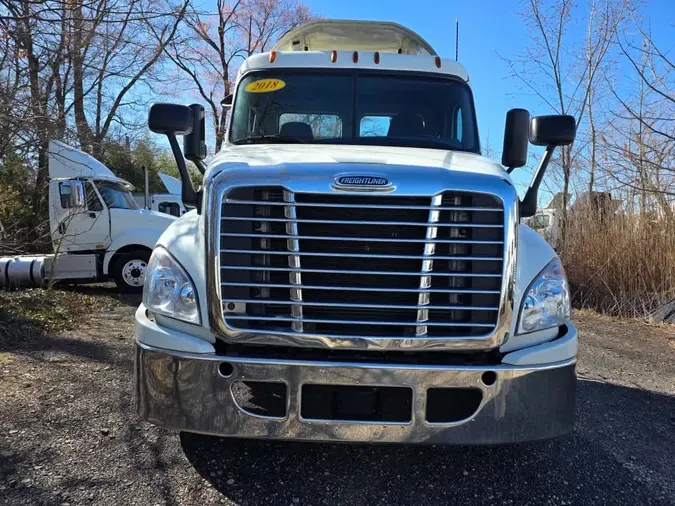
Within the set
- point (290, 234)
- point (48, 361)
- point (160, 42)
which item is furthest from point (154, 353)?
point (160, 42)

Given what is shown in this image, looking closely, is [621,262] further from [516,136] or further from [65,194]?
[65,194]

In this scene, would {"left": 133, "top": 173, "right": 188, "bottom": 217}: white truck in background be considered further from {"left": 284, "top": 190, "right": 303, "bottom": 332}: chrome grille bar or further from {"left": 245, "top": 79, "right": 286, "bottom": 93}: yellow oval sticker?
{"left": 284, "top": 190, "right": 303, "bottom": 332}: chrome grille bar

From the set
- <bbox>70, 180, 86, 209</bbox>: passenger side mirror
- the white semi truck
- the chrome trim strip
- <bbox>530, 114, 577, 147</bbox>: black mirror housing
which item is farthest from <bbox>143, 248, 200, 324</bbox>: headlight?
<bbox>70, 180, 86, 209</bbox>: passenger side mirror

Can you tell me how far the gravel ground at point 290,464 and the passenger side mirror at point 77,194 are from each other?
6.30m

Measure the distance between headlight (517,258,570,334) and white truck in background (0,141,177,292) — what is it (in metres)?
8.93

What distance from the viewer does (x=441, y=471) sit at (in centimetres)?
302

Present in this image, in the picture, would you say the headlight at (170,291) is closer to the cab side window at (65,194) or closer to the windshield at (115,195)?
the cab side window at (65,194)

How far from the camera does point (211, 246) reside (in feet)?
8.32

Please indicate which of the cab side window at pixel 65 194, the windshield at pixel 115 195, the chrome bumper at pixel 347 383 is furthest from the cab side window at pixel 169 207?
the chrome bumper at pixel 347 383

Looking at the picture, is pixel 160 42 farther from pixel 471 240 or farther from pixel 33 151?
pixel 471 240

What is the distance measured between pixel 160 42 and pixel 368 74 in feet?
21.0

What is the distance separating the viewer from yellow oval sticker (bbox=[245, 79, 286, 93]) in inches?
159

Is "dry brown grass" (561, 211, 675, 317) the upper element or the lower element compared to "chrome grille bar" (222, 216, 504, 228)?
lower

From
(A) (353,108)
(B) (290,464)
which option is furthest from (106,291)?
(B) (290,464)
